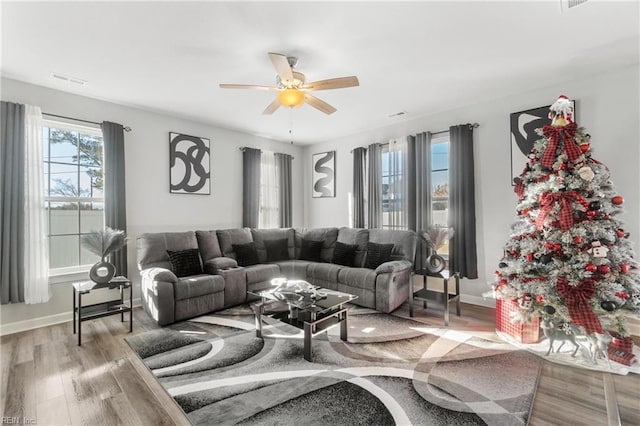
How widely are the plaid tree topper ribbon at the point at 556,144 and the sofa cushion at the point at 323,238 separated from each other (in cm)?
312

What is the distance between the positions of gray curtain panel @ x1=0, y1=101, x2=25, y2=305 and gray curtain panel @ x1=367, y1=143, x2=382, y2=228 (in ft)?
15.1

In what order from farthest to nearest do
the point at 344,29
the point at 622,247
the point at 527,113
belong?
the point at 527,113
the point at 622,247
the point at 344,29

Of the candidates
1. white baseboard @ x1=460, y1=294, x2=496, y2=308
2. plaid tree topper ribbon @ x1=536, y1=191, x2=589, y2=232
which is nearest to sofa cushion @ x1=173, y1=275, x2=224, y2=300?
white baseboard @ x1=460, y1=294, x2=496, y2=308

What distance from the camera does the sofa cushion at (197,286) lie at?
3500 millimetres

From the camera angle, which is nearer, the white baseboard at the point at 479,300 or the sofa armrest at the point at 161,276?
the sofa armrest at the point at 161,276

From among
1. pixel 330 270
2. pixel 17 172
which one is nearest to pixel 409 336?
pixel 330 270

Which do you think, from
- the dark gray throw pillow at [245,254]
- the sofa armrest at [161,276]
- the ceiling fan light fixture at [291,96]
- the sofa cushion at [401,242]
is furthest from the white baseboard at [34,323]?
the sofa cushion at [401,242]

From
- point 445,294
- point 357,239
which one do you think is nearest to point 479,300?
point 445,294

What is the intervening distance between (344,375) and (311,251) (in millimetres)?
2849

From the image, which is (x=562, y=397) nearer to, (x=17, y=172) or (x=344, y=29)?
(x=344, y=29)

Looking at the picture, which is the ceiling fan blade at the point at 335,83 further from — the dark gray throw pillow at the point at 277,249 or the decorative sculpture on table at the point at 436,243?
the dark gray throw pillow at the point at 277,249

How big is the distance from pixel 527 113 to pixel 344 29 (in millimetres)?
2740

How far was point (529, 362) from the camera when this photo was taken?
2.59m

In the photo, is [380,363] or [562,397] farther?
[380,363]
